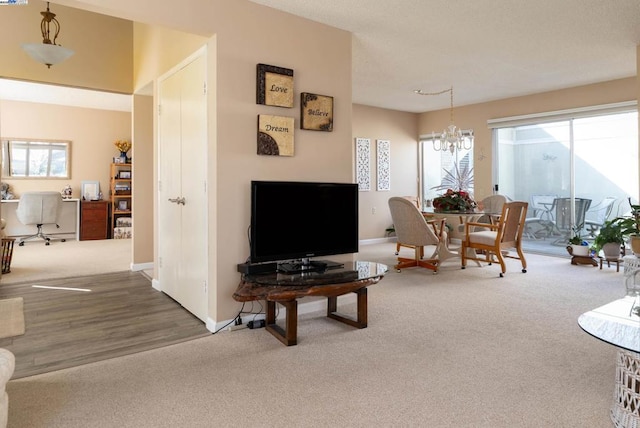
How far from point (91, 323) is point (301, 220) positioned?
6.02 feet

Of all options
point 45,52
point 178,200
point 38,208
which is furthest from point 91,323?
point 38,208

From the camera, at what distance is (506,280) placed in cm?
466

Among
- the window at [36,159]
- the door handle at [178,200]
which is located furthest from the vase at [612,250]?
the window at [36,159]

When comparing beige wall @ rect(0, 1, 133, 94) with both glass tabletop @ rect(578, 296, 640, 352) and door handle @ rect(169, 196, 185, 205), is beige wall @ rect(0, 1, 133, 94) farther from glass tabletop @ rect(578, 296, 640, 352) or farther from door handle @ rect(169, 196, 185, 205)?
glass tabletop @ rect(578, 296, 640, 352)

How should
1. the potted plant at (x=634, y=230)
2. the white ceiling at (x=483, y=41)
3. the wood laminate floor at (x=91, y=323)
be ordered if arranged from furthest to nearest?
the potted plant at (x=634, y=230)
the white ceiling at (x=483, y=41)
the wood laminate floor at (x=91, y=323)

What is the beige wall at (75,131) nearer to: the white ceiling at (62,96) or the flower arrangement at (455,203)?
the white ceiling at (62,96)

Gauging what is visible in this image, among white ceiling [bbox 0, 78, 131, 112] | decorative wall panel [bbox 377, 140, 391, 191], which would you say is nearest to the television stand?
decorative wall panel [bbox 377, 140, 391, 191]

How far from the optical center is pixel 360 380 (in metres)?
2.23

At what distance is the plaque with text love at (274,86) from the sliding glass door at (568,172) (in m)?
4.91

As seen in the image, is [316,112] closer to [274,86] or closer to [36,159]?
[274,86]

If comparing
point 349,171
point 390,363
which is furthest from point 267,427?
point 349,171

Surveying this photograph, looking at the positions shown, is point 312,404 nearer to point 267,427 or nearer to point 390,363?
point 267,427

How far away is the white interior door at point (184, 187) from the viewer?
317 cm

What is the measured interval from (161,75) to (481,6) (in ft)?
9.83
